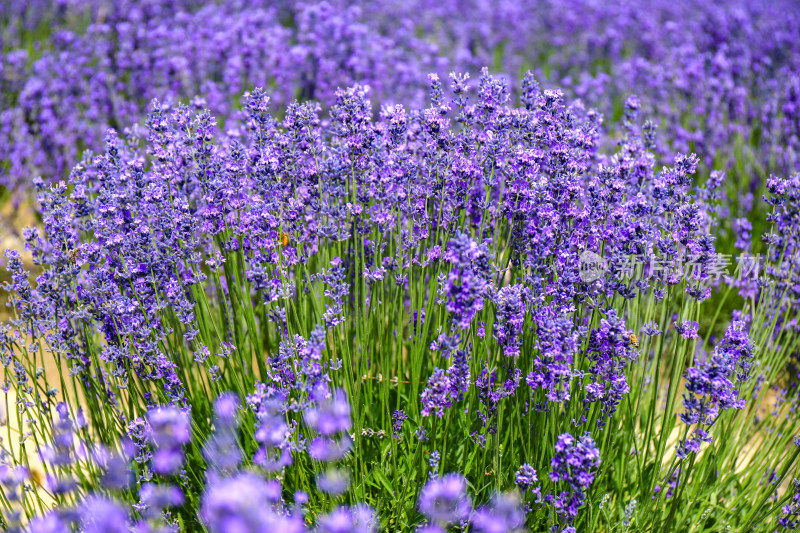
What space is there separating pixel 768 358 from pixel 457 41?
6.85 m

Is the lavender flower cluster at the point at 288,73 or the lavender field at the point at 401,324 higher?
the lavender flower cluster at the point at 288,73

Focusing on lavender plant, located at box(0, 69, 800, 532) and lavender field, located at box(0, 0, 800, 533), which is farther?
lavender plant, located at box(0, 69, 800, 532)

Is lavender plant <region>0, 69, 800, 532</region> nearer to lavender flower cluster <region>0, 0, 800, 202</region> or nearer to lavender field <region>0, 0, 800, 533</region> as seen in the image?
lavender field <region>0, 0, 800, 533</region>

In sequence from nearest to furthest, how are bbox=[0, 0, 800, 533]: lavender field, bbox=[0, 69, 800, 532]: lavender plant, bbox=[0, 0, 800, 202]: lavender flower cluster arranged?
bbox=[0, 0, 800, 533]: lavender field < bbox=[0, 69, 800, 532]: lavender plant < bbox=[0, 0, 800, 202]: lavender flower cluster

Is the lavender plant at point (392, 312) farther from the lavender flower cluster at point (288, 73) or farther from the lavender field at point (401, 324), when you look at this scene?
the lavender flower cluster at point (288, 73)

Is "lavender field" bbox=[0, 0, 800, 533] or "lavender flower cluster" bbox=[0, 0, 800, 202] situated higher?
"lavender flower cluster" bbox=[0, 0, 800, 202]

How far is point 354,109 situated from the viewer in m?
2.52

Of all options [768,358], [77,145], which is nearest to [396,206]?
[768,358]

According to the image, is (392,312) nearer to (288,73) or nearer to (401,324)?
(401,324)

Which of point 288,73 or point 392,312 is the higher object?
point 288,73

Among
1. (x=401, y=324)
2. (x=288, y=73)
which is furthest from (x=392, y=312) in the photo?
(x=288, y=73)

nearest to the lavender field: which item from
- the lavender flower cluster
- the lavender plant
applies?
the lavender plant

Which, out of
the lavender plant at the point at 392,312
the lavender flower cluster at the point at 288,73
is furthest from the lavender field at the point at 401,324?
the lavender flower cluster at the point at 288,73

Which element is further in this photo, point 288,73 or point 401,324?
point 288,73
